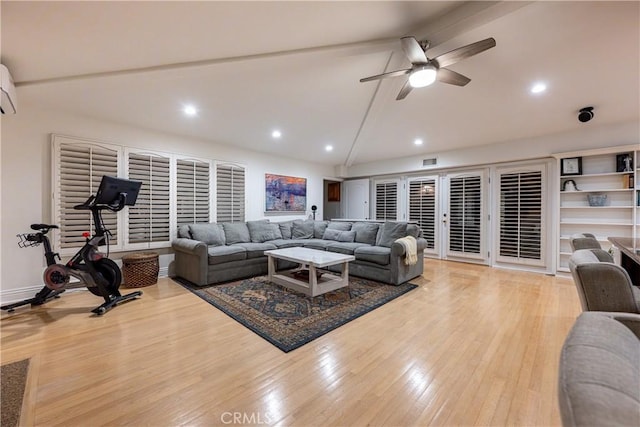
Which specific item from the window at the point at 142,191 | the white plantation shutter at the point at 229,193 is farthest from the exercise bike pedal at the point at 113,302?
the white plantation shutter at the point at 229,193

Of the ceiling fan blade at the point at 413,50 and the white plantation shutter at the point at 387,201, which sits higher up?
the ceiling fan blade at the point at 413,50

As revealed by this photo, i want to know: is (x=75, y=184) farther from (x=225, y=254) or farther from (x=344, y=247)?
(x=344, y=247)

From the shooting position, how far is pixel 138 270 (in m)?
3.74

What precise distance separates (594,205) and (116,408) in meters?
6.25

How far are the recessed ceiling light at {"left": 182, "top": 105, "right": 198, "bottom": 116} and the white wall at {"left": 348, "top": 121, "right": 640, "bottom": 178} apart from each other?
4.58 meters

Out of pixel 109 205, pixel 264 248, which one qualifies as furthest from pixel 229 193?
pixel 109 205

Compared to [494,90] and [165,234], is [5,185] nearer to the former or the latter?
[165,234]

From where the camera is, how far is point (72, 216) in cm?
354

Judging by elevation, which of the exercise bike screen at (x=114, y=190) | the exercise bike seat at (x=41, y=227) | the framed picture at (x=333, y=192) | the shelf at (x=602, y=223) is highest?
the framed picture at (x=333, y=192)

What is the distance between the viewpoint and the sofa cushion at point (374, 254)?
389cm

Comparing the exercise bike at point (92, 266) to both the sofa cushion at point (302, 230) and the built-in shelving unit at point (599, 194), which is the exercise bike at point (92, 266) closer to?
the sofa cushion at point (302, 230)

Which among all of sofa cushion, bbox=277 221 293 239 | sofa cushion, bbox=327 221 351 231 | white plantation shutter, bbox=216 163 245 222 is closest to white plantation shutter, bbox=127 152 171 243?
white plantation shutter, bbox=216 163 245 222

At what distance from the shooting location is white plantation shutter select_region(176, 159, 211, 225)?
4535 mm

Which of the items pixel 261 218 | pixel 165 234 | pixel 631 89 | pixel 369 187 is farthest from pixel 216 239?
pixel 631 89
